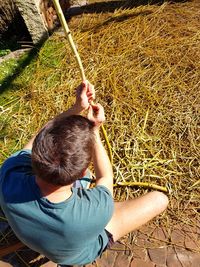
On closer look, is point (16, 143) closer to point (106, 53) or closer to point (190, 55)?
point (106, 53)

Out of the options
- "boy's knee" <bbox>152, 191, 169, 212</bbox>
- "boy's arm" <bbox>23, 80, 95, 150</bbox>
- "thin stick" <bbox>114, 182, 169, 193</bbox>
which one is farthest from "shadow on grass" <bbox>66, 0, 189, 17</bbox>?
"boy's knee" <bbox>152, 191, 169, 212</bbox>

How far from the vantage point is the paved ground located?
2.28 meters

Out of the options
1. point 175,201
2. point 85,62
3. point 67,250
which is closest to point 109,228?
point 67,250

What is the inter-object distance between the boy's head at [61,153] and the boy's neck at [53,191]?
0.16 feet

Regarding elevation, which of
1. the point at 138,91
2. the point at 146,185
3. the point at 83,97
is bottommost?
the point at 146,185

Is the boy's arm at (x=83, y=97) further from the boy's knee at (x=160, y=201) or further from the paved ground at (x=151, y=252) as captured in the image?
the paved ground at (x=151, y=252)

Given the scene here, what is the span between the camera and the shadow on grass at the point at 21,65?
3.63 m

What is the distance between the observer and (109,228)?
2043 mm

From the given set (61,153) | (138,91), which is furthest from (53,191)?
(138,91)

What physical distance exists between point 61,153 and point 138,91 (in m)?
1.90

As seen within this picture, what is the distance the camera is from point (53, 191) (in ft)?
5.04

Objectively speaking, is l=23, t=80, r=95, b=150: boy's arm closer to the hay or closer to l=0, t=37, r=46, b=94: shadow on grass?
the hay

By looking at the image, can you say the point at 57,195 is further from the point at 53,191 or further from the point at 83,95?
the point at 83,95

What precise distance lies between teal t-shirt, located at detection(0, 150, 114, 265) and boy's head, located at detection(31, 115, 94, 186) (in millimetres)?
135
